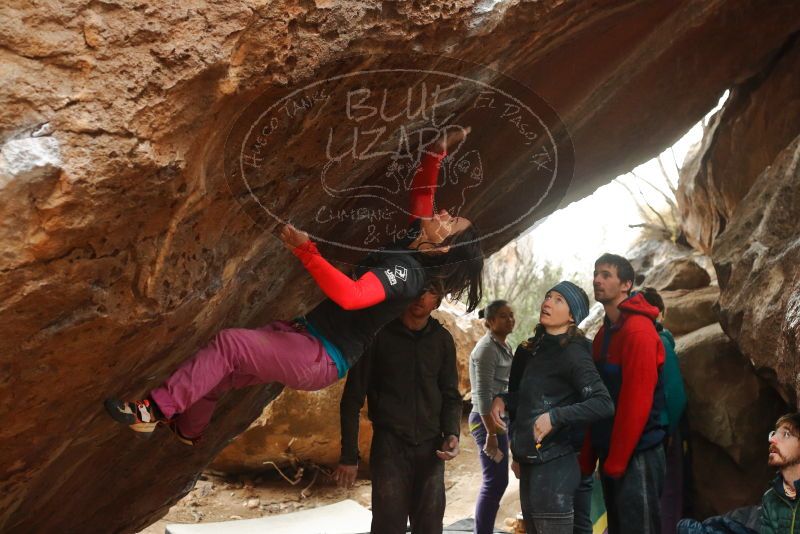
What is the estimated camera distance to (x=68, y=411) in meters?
3.16

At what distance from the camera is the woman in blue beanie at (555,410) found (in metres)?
3.94

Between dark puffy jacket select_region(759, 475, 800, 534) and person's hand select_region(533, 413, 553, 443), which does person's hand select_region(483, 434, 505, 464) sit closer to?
person's hand select_region(533, 413, 553, 443)

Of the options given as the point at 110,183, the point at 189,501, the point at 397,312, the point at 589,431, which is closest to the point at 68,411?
the point at 110,183

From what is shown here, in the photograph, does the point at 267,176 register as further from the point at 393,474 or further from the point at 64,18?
the point at 393,474

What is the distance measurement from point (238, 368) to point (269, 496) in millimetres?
5217

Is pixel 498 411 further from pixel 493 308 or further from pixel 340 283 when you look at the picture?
pixel 340 283

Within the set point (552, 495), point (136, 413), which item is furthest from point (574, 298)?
point (136, 413)

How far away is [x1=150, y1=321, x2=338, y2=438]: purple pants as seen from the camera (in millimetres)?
3133

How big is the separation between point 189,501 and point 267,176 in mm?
5803

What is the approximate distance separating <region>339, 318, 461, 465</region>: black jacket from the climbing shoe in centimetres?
144

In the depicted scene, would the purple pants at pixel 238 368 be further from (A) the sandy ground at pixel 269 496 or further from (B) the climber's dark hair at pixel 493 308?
(A) the sandy ground at pixel 269 496

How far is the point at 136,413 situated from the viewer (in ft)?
9.97

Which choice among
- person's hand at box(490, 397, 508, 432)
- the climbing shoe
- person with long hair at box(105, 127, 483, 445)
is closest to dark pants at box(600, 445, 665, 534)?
person's hand at box(490, 397, 508, 432)

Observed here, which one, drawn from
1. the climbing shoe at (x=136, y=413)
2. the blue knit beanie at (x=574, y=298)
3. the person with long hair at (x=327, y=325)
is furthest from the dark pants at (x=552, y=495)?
the climbing shoe at (x=136, y=413)
